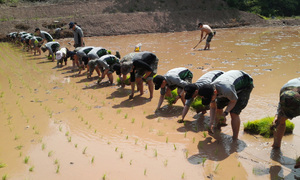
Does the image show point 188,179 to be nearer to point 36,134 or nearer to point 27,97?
point 36,134

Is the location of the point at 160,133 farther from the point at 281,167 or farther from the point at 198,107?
the point at 281,167

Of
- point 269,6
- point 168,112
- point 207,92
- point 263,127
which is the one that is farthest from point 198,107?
point 269,6

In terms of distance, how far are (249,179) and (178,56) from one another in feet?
29.6

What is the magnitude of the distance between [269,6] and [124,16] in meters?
20.5

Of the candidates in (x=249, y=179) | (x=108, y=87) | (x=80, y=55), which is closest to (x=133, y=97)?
(x=108, y=87)

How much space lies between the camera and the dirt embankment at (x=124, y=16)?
74.8 ft

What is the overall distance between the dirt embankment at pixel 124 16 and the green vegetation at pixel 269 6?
270 cm

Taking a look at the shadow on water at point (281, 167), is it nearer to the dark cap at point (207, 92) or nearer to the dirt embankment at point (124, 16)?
the dark cap at point (207, 92)

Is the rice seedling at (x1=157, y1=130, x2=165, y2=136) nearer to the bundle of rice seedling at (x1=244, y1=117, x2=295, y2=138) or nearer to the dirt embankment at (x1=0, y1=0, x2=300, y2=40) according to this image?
the bundle of rice seedling at (x1=244, y1=117, x2=295, y2=138)

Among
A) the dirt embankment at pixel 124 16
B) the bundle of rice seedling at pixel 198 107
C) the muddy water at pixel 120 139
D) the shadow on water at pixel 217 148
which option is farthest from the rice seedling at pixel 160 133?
the dirt embankment at pixel 124 16

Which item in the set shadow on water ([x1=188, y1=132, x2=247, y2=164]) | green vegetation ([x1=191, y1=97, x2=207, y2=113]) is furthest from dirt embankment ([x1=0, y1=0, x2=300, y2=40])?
shadow on water ([x1=188, y1=132, x2=247, y2=164])

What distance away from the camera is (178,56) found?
468 inches

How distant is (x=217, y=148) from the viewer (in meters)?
4.09

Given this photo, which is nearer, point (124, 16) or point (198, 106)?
point (198, 106)
